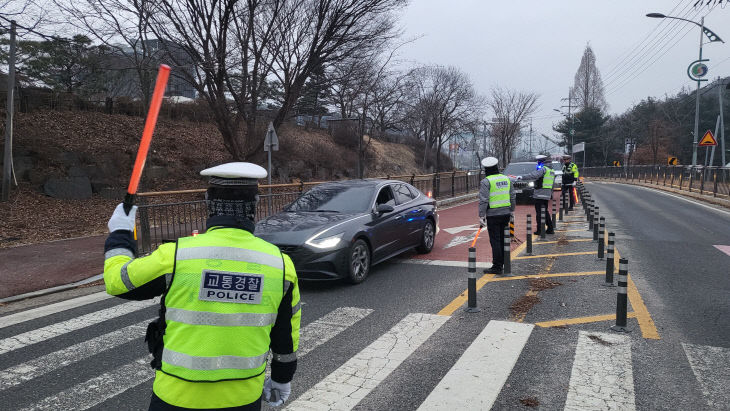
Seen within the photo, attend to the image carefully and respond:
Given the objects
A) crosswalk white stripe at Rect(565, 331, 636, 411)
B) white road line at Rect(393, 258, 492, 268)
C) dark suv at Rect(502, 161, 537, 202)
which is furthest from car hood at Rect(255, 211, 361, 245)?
dark suv at Rect(502, 161, 537, 202)

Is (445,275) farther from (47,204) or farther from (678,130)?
(678,130)

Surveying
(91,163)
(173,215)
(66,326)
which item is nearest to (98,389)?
(66,326)

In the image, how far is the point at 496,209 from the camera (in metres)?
8.29

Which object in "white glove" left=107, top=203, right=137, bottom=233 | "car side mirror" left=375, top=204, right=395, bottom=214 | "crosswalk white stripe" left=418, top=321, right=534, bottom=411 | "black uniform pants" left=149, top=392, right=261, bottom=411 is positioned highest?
"white glove" left=107, top=203, right=137, bottom=233

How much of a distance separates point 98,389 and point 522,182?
1797 cm

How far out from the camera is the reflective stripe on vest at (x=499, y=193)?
27.1 ft

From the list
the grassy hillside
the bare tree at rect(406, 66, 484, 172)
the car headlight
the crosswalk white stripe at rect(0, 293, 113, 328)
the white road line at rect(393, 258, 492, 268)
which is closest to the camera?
the crosswalk white stripe at rect(0, 293, 113, 328)

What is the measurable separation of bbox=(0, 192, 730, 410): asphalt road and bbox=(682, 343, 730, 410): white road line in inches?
0.6

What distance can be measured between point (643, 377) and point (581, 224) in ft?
35.9

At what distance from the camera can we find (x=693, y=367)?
4.29 meters

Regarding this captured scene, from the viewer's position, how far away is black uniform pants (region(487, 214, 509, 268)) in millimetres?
8148

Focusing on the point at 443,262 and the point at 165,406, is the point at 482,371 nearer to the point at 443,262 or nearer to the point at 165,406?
the point at 165,406

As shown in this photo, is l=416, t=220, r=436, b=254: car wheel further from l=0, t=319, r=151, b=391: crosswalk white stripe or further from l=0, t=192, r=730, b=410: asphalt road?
l=0, t=319, r=151, b=391: crosswalk white stripe

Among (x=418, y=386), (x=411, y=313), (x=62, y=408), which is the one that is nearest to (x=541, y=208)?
(x=411, y=313)
